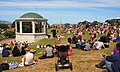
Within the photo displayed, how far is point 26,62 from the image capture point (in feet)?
53.9

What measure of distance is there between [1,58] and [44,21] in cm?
1851

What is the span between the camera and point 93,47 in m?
22.6

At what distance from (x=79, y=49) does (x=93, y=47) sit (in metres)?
1.25

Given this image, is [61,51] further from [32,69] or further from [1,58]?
[1,58]

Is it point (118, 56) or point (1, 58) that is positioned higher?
point (118, 56)

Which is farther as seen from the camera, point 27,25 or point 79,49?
point 27,25

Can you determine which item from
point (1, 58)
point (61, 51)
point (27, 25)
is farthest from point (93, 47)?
point (27, 25)

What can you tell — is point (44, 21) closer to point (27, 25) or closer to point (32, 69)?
point (27, 25)

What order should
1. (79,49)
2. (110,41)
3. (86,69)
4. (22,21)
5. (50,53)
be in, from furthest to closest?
(22,21)
(110,41)
(79,49)
(50,53)
(86,69)

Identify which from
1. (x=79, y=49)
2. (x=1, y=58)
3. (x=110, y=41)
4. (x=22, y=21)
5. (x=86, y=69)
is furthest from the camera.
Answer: (x=22, y=21)

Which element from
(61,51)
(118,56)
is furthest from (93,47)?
(118,56)

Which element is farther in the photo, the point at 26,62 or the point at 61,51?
the point at 26,62

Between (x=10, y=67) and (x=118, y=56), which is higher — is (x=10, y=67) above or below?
below

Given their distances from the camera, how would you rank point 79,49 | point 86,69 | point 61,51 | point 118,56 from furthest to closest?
point 79,49 < point 86,69 < point 61,51 < point 118,56
